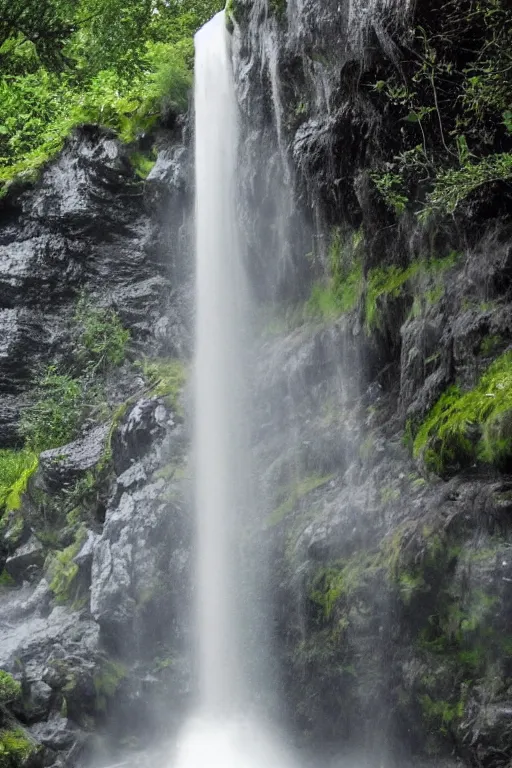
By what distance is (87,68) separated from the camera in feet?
48.2

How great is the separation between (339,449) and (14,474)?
16.9 feet

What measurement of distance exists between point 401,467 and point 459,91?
139 inches

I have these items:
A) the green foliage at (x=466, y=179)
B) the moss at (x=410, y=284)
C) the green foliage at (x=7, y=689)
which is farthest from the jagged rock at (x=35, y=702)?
the green foliage at (x=466, y=179)

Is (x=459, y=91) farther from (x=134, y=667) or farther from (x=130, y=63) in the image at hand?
(x=130, y=63)

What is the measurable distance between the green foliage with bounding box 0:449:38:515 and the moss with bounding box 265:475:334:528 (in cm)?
387

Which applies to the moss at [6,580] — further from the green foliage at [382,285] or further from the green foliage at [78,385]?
the green foliage at [382,285]

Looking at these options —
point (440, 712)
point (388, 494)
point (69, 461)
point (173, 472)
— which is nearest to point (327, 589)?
point (388, 494)

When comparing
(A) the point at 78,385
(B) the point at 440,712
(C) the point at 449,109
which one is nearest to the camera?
(B) the point at 440,712

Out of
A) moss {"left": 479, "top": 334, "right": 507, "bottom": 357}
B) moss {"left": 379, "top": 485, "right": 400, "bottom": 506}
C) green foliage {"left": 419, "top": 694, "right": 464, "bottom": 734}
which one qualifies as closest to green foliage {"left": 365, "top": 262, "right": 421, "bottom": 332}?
moss {"left": 479, "top": 334, "right": 507, "bottom": 357}

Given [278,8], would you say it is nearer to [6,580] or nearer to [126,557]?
[126,557]

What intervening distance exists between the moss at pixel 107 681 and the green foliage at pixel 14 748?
85 cm

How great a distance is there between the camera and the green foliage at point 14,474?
9992 millimetres

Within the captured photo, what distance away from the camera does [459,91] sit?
6996 mm

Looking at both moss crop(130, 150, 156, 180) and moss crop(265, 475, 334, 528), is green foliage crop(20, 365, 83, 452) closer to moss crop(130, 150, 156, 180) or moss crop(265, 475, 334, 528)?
moss crop(130, 150, 156, 180)
